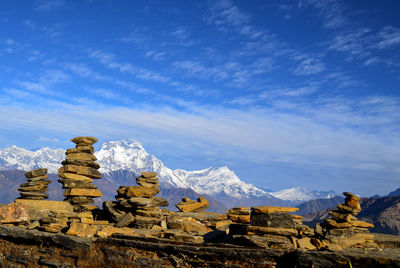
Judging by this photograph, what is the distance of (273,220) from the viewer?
15961mm

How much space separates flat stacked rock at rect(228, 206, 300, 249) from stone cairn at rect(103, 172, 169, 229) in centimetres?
631

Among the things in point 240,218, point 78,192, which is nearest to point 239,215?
point 240,218

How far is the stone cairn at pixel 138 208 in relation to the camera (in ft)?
67.8

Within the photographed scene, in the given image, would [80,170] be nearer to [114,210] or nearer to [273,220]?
[114,210]

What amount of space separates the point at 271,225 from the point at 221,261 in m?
4.19

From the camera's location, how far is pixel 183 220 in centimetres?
2123

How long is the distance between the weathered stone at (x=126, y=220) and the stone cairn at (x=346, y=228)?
1061cm

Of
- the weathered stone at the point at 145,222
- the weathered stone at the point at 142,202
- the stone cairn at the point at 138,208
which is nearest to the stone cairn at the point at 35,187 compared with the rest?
the stone cairn at the point at 138,208

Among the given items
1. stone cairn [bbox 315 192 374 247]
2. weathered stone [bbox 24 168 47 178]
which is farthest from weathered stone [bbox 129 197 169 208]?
stone cairn [bbox 315 192 374 247]

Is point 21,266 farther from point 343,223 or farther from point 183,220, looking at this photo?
point 343,223

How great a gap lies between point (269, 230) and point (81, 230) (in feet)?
29.0

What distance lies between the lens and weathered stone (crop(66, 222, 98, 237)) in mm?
15960

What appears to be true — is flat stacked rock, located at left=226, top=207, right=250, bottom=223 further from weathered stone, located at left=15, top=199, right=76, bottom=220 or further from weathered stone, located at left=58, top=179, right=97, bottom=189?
weathered stone, located at left=58, top=179, right=97, bottom=189

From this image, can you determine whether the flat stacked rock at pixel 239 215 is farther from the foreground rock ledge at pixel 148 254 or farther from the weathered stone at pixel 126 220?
the foreground rock ledge at pixel 148 254
